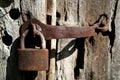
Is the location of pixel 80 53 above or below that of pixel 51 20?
below

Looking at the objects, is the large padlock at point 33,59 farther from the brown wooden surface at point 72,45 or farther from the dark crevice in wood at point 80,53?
the dark crevice in wood at point 80,53

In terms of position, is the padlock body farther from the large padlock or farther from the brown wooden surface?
the brown wooden surface

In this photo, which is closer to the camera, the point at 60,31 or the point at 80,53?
the point at 60,31

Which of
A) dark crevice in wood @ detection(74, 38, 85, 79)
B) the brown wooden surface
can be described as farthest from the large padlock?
dark crevice in wood @ detection(74, 38, 85, 79)

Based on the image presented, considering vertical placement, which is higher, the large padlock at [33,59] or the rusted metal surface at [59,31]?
the rusted metal surface at [59,31]

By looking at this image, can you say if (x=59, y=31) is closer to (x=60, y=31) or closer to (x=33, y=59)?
(x=60, y=31)

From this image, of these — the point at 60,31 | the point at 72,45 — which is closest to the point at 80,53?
the point at 72,45

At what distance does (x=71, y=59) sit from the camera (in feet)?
4.37

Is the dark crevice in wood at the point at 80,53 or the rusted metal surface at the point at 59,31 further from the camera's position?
the dark crevice in wood at the point at 80,53

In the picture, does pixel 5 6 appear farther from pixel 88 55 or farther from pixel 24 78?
pixel 88 55

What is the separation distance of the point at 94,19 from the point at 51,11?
0.58 feet

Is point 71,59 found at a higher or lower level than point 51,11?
lower

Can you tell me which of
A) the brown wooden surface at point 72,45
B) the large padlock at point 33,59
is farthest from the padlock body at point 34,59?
the brown wooden surface at point 72,45

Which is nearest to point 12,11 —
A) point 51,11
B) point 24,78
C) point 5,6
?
point 5,6
